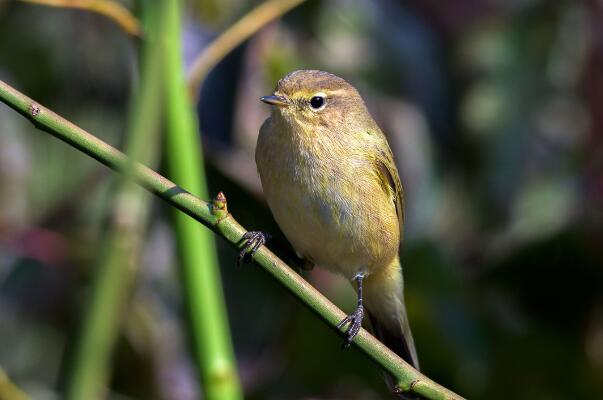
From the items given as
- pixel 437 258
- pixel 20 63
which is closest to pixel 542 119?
pixel 437 258

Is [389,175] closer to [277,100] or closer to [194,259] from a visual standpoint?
[277,100]

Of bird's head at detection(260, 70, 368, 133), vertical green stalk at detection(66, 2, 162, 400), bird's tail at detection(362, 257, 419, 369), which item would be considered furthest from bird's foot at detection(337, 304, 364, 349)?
vertical green stalk at detection(66, 2, 162, 400)

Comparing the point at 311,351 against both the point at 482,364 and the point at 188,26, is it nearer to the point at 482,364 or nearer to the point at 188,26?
the point at 482,364

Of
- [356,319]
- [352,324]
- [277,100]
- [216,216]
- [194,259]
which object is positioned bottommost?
[194,259]

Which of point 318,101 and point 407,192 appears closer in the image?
point 318,101

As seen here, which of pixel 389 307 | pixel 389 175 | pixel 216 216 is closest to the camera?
pixel 216 216

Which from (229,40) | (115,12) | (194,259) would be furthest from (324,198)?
(194,259)
